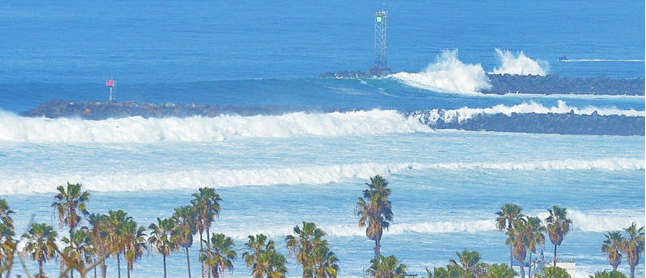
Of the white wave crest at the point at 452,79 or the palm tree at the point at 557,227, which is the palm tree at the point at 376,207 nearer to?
the palm tree at the point at 557,227

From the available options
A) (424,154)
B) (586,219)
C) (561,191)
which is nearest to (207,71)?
(424,154)

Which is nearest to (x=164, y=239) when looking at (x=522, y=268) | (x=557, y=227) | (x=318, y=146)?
(x=522, y=268)

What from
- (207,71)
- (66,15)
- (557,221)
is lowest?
(557,221)

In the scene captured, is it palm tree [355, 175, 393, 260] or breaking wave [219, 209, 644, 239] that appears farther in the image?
breaking wave [219, 209, 644, 239]

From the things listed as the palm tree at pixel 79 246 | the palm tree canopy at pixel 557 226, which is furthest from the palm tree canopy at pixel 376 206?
the palm tree at pixel 79 246

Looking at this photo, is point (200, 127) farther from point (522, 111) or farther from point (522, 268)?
point (522, 268)

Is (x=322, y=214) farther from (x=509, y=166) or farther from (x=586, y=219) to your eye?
(x=509, y=166)

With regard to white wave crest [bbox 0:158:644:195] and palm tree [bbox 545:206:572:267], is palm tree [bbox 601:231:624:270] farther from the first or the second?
white wave crest [bbox 0:158:644:195]

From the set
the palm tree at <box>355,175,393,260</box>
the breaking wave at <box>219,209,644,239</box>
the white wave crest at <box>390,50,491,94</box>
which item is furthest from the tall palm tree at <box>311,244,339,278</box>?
the white wave crest at <box>390,50,491,94</box>
